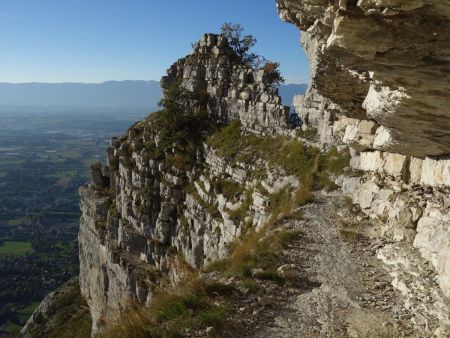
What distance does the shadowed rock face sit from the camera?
5.18m

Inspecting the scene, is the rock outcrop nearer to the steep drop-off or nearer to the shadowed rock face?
the steep drop-off

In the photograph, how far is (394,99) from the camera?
26.1 feet

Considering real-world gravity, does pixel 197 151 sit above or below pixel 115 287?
above

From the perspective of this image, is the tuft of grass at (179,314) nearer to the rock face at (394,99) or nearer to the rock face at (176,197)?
the rock face at (394,99)

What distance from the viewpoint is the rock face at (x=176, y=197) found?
26.0 meters

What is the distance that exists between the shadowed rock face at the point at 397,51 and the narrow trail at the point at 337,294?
3932 mm

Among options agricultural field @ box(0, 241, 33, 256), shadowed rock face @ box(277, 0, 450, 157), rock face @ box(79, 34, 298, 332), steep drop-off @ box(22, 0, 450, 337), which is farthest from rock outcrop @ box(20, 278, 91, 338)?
agricultural field @ box(0, 241, 33, 256)

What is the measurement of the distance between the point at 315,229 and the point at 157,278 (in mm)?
18060

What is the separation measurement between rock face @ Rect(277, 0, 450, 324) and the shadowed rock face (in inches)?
0.5

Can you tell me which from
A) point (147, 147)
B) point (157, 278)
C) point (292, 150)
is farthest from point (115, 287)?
point (292, 150)

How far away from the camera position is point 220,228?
81.4ft

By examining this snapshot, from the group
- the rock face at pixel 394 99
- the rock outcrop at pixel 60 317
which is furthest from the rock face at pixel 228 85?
the rock outcrop at pixel 60 317

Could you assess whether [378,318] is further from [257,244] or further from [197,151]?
[197,151]

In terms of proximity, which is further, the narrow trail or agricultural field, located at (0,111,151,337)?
agricultural field, located at (0,111,151,337)
